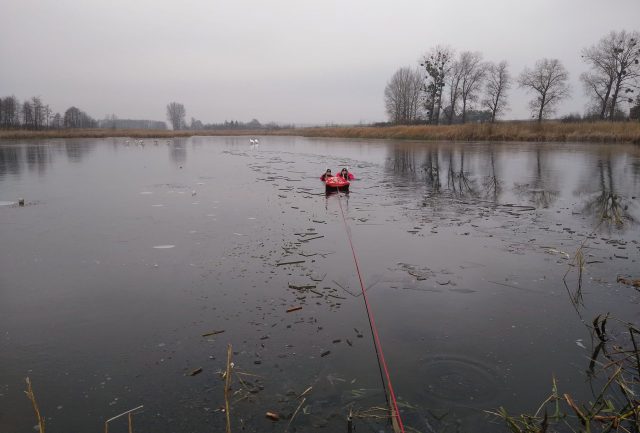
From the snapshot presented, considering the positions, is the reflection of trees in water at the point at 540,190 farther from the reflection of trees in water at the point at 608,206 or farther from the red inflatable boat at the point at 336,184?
the red inflatable boat at the point at 336,184

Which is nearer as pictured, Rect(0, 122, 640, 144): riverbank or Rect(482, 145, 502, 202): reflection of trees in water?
Rect(482, 145, 502, 202): reflection of trees in water

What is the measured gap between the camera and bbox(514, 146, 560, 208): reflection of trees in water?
38.6ft

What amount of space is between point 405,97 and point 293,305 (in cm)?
7914

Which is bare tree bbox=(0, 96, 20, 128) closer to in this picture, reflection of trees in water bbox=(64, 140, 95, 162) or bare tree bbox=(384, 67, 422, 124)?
reflection of trees in water bbox=(64, 140, 95, 162)

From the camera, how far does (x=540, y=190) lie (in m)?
13.7

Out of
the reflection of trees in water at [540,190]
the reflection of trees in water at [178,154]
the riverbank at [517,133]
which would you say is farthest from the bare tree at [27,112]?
the reflection of trees in water at [540,190]

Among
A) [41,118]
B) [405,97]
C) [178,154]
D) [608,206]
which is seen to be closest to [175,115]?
[41,118]

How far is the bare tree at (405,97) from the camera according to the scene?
257 ft

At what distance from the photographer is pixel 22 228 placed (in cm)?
879

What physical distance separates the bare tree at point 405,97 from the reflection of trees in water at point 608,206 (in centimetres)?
6496

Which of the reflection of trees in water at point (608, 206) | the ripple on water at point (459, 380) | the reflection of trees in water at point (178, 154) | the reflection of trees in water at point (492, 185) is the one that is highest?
the reflection of trees in water at point (178, 154)

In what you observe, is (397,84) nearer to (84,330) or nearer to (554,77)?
(554,77)

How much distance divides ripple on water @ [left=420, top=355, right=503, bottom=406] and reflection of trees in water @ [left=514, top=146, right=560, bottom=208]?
8633mm

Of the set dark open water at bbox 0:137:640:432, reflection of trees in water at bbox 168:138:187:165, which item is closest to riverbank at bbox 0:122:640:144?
reflection of trees in water at bbox 168:138:187:165
